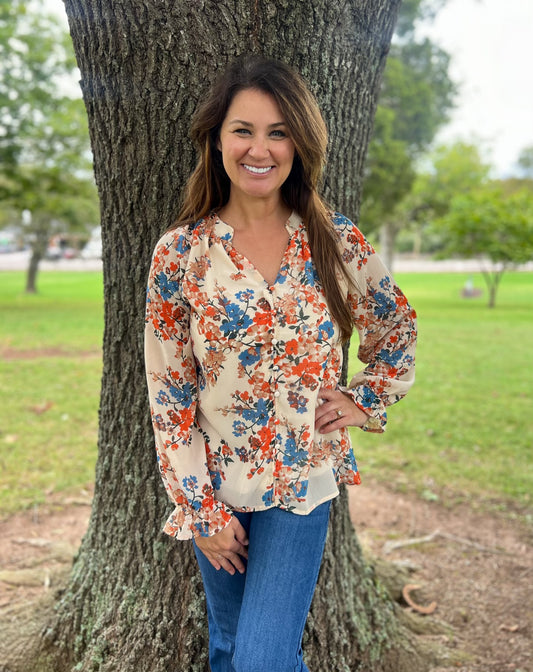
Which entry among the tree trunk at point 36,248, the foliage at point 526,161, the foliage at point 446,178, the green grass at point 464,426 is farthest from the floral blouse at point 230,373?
the foliage at point 526,161

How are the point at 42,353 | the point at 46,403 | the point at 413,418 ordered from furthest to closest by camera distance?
the point at 42,353 → the point at 46,403 → the point at 413,418

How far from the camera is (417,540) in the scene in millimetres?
4102

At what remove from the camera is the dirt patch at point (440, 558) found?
3.12 m

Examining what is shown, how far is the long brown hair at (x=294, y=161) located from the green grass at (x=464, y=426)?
3.38 metres

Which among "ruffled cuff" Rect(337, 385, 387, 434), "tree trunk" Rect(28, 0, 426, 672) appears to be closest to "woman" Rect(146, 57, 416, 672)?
"ruffled cuff" Rect(337, 385, 387, 434)

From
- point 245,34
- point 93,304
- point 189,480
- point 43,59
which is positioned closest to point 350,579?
point 189,480

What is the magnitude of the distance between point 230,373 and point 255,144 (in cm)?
66

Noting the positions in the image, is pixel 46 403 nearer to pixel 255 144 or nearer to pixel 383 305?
pixel 383 305

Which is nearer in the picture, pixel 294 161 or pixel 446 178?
pixel 294 161

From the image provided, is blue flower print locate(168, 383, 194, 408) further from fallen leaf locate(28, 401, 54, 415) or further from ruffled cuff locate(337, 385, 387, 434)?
fallen leaf locate(28, 401, 54, 415)

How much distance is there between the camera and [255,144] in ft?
5.97

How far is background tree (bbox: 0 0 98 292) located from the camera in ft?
51.5

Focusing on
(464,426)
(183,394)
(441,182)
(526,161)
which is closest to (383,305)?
(183,394)

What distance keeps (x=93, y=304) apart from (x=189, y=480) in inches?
722
